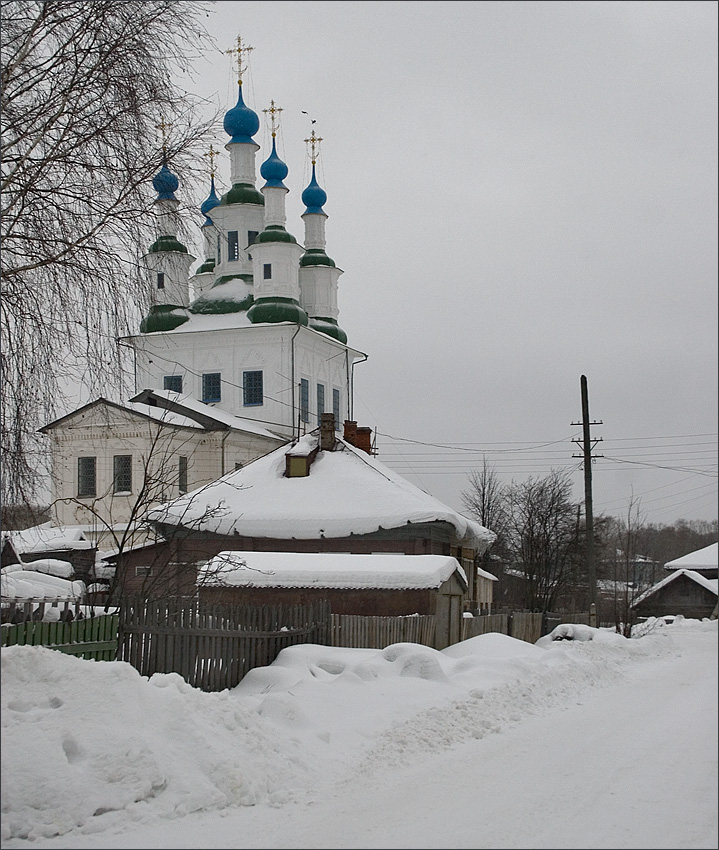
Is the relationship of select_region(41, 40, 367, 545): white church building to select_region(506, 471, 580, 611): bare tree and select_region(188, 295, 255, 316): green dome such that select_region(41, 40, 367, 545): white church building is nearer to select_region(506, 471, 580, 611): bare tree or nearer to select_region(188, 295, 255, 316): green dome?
select_region(188, 295, 255, 316): green dome

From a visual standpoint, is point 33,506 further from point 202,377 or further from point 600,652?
point 202,377

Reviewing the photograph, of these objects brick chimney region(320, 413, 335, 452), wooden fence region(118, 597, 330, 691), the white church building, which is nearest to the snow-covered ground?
wooden fence region(118, 597, 330, 691)

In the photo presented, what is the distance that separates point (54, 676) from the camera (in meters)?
9.21

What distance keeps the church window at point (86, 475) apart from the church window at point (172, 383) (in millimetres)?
11348

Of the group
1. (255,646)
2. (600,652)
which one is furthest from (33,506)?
(600,652)

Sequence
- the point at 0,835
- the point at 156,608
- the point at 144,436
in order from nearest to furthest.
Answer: the point at 0,835 → the point at 156,608 → the point at 144,436

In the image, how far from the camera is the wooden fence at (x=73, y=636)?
1160cm

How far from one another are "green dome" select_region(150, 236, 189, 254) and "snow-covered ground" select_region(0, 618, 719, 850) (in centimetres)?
435

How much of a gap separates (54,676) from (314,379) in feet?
172

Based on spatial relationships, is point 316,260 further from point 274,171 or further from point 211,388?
point 211,388

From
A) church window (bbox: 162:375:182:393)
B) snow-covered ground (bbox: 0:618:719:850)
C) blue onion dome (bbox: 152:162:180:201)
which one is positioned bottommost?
snow-covered ground (bbox: 0:618:719:850)

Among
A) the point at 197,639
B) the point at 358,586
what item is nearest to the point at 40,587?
the point at 358,586

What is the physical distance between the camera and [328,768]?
998 cm

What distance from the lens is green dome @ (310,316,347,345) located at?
64.1 m
